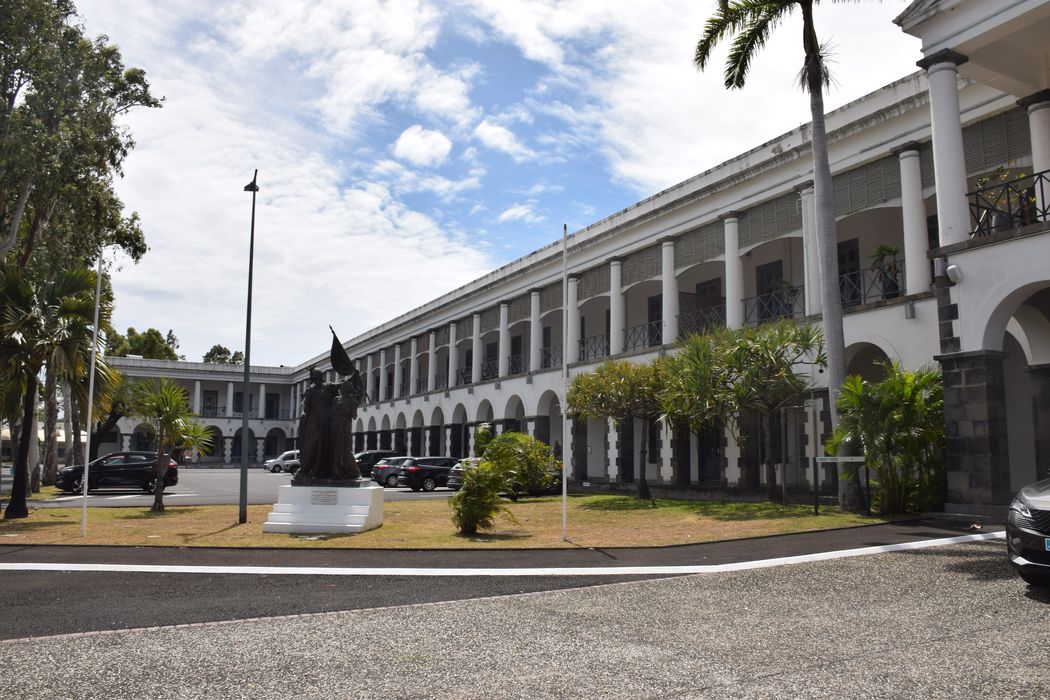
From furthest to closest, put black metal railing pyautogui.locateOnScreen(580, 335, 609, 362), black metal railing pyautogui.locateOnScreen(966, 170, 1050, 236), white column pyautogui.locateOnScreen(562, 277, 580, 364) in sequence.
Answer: white column pyautogui.locateOnScreen(562, 277, 580, 364) < black metal railing pyautogui.locateOnScreen(580, 335, 609, 362) < black metal railing pyautogui.locateOnScreen(966, 170, 1050, 236)

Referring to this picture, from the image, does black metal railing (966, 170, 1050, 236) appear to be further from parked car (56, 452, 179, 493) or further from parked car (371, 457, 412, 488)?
parked car (371, 457, 412, 488)

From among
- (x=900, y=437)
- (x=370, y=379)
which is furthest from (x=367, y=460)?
(x=900, y=437)

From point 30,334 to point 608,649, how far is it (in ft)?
45.8

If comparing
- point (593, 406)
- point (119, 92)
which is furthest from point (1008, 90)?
point (119, 92)

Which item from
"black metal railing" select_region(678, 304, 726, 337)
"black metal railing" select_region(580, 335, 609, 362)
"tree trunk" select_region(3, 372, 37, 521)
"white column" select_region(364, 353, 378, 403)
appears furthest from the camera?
"white column" select_region(364, 353, 378, 403)

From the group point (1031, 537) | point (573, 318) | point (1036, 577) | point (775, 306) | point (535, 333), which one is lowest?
point (1036, 577)

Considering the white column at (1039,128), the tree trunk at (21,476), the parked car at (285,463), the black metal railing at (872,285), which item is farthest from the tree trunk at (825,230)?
the parked car at (285,463)

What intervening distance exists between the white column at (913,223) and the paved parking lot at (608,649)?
35.7ft

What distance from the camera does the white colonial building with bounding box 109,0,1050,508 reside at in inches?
535

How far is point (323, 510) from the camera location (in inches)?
554

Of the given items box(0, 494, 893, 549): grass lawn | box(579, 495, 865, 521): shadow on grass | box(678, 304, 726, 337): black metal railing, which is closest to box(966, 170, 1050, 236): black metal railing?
box(0, 494, 893, 549): grass lawn

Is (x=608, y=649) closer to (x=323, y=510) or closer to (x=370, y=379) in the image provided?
(x=323, y=510)

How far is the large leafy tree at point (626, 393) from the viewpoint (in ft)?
69.3

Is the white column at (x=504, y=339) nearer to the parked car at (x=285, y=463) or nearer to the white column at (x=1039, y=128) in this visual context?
the parked car at (x=285, y=463)
